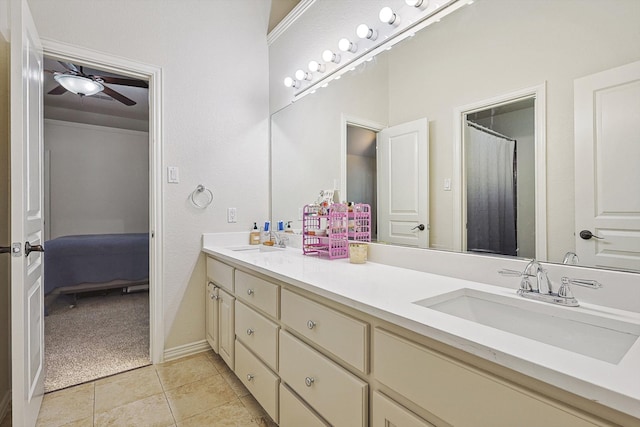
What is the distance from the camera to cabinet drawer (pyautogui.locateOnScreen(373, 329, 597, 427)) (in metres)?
0.58

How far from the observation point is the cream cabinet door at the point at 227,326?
1.87 m

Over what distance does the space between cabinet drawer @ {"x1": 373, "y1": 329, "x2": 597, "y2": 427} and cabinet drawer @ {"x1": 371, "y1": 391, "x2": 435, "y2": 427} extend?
0.04 meters

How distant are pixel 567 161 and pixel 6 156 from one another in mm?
2623

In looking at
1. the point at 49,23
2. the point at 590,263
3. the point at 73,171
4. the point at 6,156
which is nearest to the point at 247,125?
the point at 49,23

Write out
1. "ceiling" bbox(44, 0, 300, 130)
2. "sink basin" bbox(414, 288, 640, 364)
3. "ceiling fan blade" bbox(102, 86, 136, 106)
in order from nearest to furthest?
"sink basin" bbox(414, 288, 640, 364) < "ceiling fan blade" bbox(102, 86, 136, 106) < "ceiling" bbox(44, 0, 300, 130)

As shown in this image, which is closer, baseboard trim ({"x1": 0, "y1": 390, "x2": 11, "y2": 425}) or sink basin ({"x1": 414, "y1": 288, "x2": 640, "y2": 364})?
sink basin ({"x1": 414, "y1": 288, "x2": 640, "y2": 364})

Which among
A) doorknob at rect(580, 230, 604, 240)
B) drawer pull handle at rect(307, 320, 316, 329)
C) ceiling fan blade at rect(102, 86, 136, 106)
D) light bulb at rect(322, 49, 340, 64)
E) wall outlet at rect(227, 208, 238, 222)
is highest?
ceiling fan blade at rect(102, 86, 136, 106)

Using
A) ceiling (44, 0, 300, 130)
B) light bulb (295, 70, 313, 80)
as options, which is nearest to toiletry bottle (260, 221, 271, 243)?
light bulb (295, 70, 313, 80)

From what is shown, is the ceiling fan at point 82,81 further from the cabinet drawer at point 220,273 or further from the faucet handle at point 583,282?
the faucet handle at point 583,282

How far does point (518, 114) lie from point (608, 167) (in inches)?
13.1

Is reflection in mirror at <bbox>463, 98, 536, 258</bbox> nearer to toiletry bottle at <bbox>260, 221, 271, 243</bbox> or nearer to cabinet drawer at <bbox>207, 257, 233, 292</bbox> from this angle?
cabinet drawer at <bbox>207, 257, 233, 292</bbox>

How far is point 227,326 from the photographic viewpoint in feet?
6.33

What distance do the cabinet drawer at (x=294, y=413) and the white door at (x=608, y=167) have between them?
1.07 metres

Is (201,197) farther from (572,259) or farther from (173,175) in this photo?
(572,259)
